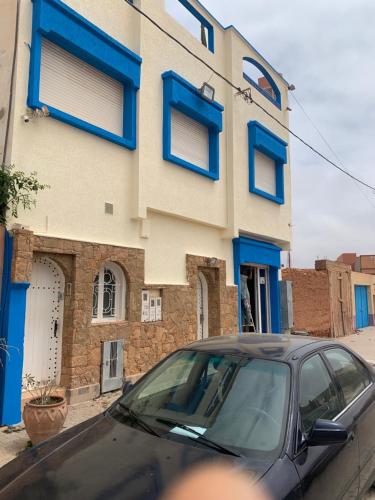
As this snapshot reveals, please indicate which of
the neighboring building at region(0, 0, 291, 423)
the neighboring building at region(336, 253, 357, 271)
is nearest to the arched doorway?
the neighboring building at region(0, 0, 291, 423)

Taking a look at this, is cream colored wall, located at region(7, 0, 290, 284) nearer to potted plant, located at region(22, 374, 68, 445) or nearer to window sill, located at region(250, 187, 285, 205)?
window sill, located at region(250, 187, 285, 205)

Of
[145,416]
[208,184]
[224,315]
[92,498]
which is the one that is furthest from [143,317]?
[92,498]

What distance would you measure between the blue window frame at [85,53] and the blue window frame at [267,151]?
4378 millimetres

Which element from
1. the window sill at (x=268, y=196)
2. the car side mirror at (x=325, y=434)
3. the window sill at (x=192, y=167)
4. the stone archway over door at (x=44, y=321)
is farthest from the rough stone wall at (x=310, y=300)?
the car side mirror at (x=325, y=434)

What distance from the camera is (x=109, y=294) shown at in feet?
23.9

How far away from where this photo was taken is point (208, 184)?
969 centimetres

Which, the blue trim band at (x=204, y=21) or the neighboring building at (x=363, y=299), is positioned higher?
the blue trim band at (x=204, y=21)

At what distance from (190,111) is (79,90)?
2.97 m

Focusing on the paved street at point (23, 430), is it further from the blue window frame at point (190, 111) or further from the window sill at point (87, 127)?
the blue window frame at point (190, 111)

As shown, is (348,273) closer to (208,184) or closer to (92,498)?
(208,184)

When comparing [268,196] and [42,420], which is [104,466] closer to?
[42,420]

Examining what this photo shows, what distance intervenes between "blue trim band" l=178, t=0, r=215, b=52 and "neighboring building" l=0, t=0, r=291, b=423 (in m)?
0.04

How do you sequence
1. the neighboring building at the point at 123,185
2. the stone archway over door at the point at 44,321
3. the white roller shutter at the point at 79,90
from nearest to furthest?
the stone archway over door at the point at 44,321, the neighboring building at the point at 123,185, the white roller shutter at the point at 79,90

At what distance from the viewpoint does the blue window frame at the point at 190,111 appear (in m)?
8.39
